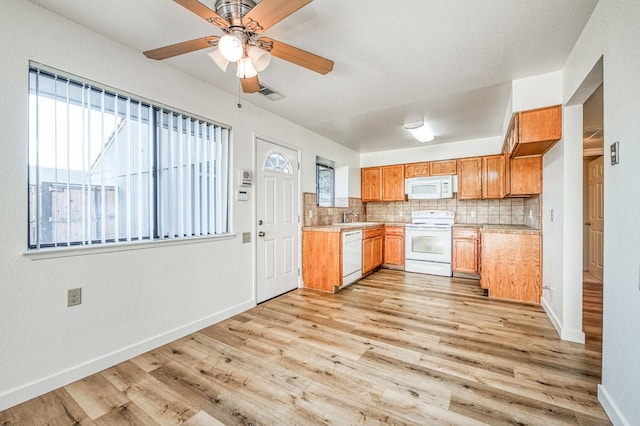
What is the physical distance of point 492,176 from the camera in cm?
459

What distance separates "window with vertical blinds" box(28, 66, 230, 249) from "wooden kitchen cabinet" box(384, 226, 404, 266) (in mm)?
3383

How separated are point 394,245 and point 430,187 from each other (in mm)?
1255

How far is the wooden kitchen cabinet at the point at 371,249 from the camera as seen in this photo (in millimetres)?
4520

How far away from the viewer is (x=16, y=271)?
5.45 feet

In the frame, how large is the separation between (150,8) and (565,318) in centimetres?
394

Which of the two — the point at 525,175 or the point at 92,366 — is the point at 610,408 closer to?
the point at 525,175

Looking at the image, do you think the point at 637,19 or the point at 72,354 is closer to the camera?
the point at 637,19

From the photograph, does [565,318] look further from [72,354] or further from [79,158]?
[79,158]

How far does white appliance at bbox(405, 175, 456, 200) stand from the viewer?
4.90 m

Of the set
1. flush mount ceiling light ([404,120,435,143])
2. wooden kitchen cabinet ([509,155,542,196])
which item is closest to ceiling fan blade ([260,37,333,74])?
flush mount ceiling light ([404,120,435,143])

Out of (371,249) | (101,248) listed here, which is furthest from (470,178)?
(101,248)

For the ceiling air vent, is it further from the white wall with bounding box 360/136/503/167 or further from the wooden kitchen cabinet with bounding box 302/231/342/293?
the white wall with bounding box 360/136/503/167

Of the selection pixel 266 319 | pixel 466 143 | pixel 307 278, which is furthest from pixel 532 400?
pixel 466 143

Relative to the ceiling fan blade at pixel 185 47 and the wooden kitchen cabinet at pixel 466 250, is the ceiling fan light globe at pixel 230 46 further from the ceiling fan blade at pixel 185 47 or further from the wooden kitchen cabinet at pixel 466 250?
the wooden kitchen cabinet at pixel 466 250
